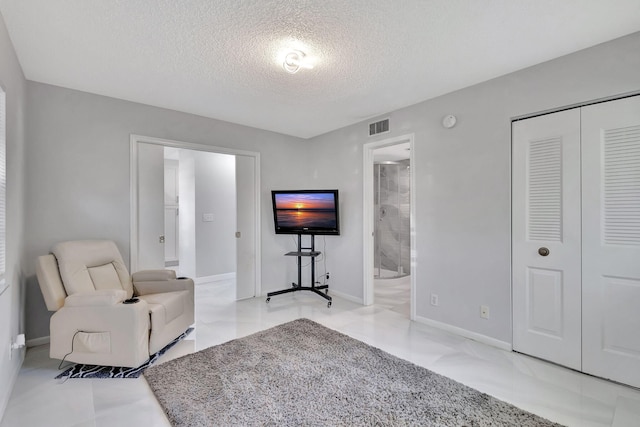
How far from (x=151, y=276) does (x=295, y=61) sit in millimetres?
2486

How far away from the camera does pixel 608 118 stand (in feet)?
6.95

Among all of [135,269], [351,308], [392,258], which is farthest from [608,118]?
[135,269]

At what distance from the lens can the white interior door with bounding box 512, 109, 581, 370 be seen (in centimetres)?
227

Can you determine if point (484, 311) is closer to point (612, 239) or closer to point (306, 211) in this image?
point (612, 239)

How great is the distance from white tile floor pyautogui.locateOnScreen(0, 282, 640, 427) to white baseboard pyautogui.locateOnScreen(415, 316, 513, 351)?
6cm

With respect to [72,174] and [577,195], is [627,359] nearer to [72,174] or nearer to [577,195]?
[577,195]

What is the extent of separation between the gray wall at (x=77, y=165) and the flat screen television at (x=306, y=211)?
1528 millimetres

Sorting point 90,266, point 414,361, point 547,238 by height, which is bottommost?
point 414,361

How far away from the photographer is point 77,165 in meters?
2.92

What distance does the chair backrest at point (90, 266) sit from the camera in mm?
2418

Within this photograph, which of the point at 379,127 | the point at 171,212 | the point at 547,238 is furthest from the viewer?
the point at 171,212

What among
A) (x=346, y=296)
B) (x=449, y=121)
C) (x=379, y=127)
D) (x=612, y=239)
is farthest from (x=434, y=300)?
(x=379, y=127)

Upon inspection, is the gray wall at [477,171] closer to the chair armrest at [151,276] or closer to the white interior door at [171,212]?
the chair armrest at [151,276]

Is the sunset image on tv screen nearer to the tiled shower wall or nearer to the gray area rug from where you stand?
the gray area rug
